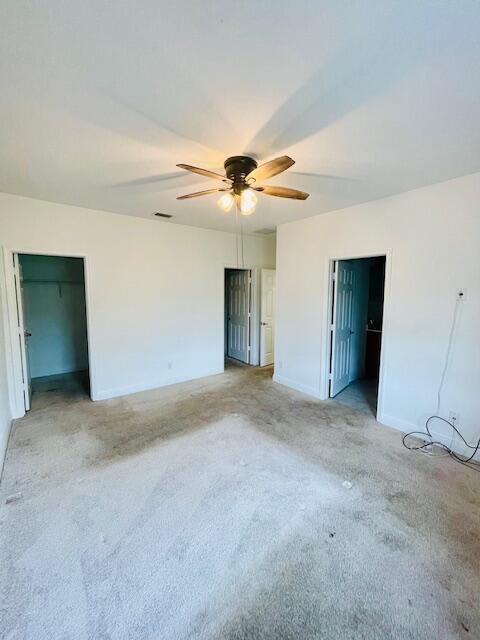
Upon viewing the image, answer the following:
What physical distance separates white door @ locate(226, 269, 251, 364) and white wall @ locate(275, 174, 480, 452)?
1885mm

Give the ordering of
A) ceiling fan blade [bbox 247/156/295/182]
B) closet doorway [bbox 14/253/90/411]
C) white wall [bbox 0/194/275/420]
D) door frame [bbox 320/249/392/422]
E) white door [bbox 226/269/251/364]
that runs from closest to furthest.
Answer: ceiling fan blade [bbox 247/156/295/182] → door frame [bbox 320/249/392/422] → white wall [bbox 0/194/275/420] → closet doorway [bbox 14/253/90/411] → white door [bbox 226/269/251/364]

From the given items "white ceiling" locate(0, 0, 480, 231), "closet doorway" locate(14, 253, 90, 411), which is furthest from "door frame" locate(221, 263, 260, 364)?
"white ceiling" locate(0, 0, 480, 231)

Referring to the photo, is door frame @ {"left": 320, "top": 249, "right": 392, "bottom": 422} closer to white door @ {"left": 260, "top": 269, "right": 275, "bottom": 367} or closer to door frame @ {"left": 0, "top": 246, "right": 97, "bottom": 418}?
white door @ {"left": 260, "top": 269, "right": 275, "bottom": 367}

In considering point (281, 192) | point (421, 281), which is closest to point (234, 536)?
point (281, 192)

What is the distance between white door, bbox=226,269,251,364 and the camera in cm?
573

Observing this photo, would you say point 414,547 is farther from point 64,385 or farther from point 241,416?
point 64,385

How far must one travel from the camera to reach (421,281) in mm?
3008

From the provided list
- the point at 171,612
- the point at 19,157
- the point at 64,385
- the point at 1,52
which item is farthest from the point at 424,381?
the point at 64,385

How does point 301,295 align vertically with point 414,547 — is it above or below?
above

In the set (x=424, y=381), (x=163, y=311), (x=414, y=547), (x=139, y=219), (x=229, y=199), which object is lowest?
(x=414, y=547)

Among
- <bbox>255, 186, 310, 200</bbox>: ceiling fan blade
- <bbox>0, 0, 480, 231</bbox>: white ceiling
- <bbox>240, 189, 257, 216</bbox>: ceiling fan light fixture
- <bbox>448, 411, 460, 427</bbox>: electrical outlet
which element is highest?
<bbox>0, 0, 480, 231</bbox>: white ceiling

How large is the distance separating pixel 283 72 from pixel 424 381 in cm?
308

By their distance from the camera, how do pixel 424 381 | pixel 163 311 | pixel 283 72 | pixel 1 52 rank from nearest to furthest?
pixel 1 52
pixel 283 72
pixel 424 381
pixel 163 311

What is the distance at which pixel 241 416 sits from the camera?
3.57m
